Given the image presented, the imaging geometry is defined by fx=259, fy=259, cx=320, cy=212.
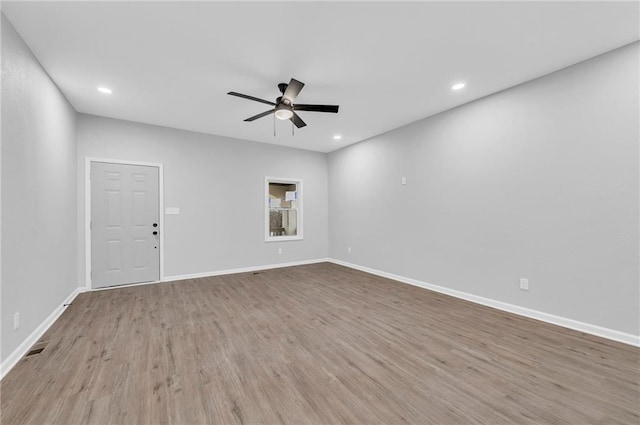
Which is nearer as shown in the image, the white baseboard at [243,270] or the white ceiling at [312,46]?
the white ceiling at [312,46]

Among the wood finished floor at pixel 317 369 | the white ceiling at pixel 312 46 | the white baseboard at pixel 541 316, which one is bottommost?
the wood finished floor at pixel 317 369

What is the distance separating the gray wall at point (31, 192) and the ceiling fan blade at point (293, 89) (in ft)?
7.51

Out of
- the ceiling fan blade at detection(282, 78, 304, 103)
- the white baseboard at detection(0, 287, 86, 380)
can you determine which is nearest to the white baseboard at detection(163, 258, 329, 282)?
the white baseboard at detection(0, 287, 86, 380)

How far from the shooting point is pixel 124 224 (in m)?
4.48

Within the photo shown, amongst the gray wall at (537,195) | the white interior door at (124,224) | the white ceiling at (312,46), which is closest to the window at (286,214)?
the white interior door at (124,224)

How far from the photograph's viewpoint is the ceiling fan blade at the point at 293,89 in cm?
266

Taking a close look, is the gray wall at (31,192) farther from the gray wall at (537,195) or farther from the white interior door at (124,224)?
the gray wall at (537,195)

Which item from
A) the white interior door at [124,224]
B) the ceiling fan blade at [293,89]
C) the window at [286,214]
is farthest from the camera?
the window at [286,214]

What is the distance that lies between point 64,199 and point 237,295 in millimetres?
2677

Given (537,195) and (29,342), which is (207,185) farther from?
(537,195)

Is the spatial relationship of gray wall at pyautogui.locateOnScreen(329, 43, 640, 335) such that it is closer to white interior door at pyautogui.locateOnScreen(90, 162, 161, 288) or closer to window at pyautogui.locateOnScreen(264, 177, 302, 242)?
window at pyautogui.locateOnScreen(264, 177, 302, 242)

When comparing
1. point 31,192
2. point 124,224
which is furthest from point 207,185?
point 31,192

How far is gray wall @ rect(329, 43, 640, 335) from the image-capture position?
8.37 ft

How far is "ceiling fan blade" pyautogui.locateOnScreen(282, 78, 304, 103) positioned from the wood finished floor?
2.60 metres
